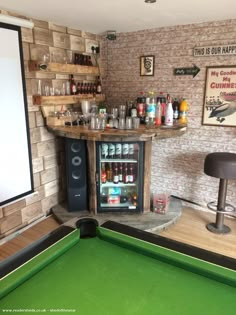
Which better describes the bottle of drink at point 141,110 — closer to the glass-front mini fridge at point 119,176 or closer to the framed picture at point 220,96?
the glass-front mini fridge at point 119,176

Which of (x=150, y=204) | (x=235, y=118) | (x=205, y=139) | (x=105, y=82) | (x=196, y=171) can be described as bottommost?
(x=150, y=204)

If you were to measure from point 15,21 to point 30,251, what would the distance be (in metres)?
2.11

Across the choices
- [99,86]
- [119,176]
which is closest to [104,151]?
[119,176]

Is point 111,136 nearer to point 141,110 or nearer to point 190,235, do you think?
point 141,110

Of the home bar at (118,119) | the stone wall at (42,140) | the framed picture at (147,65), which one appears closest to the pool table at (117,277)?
the home bar at (118,119)

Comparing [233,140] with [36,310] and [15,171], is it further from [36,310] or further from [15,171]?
[36,310]

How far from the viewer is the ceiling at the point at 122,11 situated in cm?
226

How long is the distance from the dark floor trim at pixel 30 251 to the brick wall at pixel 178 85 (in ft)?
7.15

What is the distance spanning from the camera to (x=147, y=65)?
10.9 feet

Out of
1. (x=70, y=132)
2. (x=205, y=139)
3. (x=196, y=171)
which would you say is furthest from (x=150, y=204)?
(x=70, y=132)

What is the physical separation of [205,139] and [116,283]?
93.4 inches

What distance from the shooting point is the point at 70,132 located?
2713 mm

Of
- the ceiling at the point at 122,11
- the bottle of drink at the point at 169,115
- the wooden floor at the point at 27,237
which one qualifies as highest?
the ceiling at the point at 122,11

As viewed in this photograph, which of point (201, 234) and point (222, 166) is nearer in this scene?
point (222, 166)
